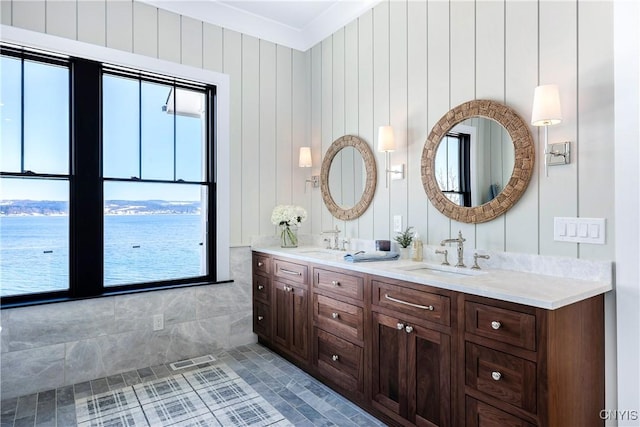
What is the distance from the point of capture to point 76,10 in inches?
109

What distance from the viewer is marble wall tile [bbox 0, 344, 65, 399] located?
2535 millimetres

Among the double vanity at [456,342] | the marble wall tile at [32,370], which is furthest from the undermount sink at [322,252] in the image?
the marble wall tile at [32,370]

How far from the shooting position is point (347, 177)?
3.36 m

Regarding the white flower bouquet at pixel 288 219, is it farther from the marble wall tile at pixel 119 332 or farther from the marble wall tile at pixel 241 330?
the marble wall tile at pixel 241 330

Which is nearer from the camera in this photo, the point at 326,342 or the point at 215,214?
the point at 326,342

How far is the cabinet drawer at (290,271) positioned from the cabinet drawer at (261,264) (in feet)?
0.37

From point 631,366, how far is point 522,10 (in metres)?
1.89

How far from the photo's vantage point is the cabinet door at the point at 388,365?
82.3 inches

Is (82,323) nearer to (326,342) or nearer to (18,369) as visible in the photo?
(18,369)

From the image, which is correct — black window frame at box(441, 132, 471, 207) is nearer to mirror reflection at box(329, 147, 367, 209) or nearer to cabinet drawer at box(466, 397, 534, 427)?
mirror reflection at box(329, 147, 367, 209)

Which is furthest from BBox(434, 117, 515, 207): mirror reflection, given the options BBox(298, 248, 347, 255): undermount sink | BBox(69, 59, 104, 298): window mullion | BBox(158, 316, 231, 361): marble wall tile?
BBox(69, 59, 104, 298): window mullion

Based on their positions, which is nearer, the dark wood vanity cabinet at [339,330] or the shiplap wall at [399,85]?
the shiplap wall at [399,85]

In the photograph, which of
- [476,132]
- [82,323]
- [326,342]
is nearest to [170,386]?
[82,323]

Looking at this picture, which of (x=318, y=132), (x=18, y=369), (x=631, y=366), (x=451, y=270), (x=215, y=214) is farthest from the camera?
(x=318, y=132)
